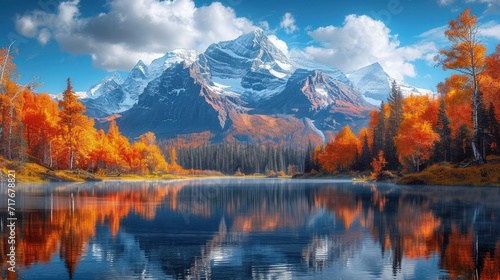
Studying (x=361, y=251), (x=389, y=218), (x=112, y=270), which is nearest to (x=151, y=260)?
(x=112, y=270)

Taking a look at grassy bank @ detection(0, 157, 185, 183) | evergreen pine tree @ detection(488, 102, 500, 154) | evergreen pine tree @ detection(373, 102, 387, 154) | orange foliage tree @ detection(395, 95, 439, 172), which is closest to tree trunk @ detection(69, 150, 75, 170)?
grassy bank @ detection(0, 157, 185, 183)

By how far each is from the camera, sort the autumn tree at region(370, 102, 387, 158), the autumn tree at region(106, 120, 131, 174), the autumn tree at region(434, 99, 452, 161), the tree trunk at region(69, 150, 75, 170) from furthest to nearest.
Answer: the autumn tree at region(106, 120, 131, 174) < the autumn tree at region(370, 102, 387, 158) < the tree trunk at region(69, 150, 75, 170) < the autumn tree at region(434, 99, 452, 161)

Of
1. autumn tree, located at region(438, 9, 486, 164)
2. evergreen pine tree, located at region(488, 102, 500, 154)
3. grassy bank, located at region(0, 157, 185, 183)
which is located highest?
autumn tree, located at region(438, 9, 486, 164)

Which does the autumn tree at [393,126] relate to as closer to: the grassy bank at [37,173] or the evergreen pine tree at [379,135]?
the evergreen pine tree at [379,135]

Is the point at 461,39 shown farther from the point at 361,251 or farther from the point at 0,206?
the point at 0,206

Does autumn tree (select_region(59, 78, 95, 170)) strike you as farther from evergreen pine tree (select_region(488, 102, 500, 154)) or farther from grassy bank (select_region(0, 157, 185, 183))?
evergreen pine tree (select_region(488, 102, 500, 154))

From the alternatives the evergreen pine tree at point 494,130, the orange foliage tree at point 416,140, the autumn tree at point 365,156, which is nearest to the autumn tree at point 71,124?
the orange foliage tree at point 416,140

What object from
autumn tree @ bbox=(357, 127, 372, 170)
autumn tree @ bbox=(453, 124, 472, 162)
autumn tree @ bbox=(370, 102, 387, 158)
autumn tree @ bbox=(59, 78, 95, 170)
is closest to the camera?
autumn tree @ bbox=(453, 124, 472, 162)

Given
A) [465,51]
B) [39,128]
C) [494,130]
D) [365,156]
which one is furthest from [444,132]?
[39,128]

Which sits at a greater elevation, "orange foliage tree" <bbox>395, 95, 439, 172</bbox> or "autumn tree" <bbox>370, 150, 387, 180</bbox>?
"orange foliage tree" <bbox>395, 95, 439, 172</bbox>

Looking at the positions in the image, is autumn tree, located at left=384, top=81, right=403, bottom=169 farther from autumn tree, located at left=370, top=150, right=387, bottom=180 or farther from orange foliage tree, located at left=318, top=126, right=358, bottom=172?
orange foliage tree, located at left=318, top=126, right=358, bottom=172

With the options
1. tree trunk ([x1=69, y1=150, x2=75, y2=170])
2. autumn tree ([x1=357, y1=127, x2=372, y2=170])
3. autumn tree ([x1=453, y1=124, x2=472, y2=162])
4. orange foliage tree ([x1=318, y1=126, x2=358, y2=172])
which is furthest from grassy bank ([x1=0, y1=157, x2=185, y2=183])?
orange foliage tree ([x1=318, y1=126, x2=358, y2=172])

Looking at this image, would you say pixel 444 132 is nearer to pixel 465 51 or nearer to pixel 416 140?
pixel 416 140

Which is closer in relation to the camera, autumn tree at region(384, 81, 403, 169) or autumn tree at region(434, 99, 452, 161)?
autumn tree at region(434, 99, 452, 161)
